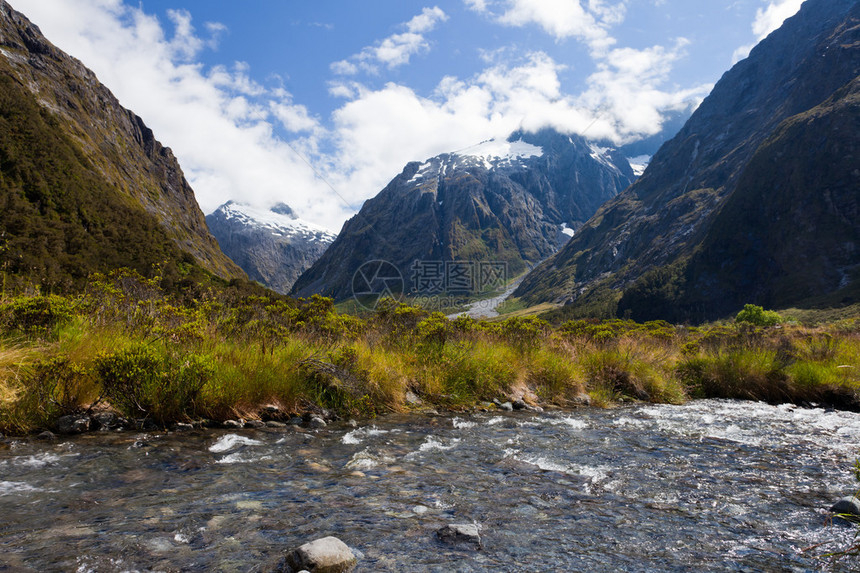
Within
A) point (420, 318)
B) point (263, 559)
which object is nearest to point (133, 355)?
point (263, 559)

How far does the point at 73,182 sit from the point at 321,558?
95.5m

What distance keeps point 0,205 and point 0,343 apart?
6461 cm

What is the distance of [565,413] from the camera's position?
11.1 metres

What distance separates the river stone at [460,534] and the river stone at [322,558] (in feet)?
3.30

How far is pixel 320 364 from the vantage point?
943 centimetres

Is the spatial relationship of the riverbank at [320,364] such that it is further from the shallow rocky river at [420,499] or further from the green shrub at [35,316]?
the shallow rocky river at [420,499]

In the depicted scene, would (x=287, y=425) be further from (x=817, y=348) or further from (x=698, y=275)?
(x=698, y=275)

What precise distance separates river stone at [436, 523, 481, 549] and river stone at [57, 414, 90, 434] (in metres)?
6.16

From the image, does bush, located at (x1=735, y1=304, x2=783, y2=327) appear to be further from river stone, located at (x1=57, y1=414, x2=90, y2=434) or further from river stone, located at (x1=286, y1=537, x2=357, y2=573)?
river stone, located at (x1=57, y1=414, x2=90, y2=434)

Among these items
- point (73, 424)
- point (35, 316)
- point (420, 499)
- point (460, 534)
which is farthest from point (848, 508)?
point (35, 316)

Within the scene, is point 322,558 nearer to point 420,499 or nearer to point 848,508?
point 420,499

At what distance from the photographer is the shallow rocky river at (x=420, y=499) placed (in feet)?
12.6

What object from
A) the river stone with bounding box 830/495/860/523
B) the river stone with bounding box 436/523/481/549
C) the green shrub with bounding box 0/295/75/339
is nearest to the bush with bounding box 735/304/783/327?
the river stone with bounding box 830/495/860/523

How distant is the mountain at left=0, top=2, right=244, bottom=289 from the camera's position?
50844 mm
